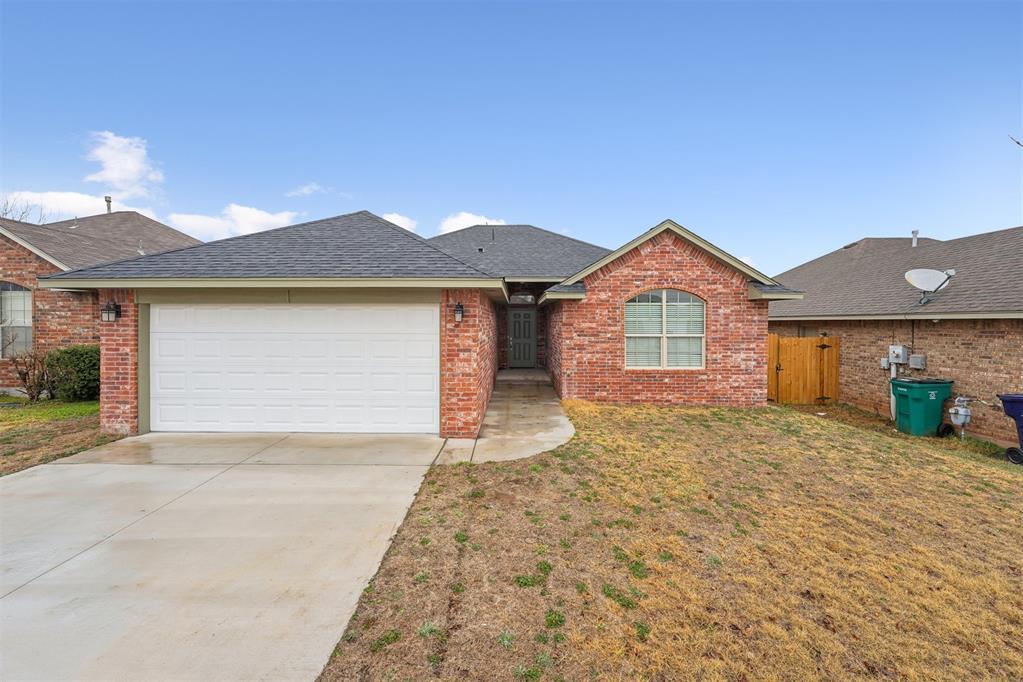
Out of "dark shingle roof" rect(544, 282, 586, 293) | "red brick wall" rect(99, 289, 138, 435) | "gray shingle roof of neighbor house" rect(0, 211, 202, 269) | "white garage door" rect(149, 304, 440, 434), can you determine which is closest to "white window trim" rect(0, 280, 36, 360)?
"gray shingle roof of neighbor house" rect(0, 211, 202, 269)

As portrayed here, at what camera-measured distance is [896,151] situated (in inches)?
624

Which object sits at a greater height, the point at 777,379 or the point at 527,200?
the point at 527,200

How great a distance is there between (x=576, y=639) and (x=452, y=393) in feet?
16.2

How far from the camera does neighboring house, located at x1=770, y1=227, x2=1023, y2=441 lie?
8.13 meters

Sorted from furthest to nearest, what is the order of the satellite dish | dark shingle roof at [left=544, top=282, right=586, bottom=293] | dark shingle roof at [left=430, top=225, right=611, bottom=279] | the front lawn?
dark shingle roof at [left=430, top=225, right=611, bottom=279]
dark shingle roof at [left=544, top=282, right=586, bottom=293]
the satellite dish
the front lawn

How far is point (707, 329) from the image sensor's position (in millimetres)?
10344

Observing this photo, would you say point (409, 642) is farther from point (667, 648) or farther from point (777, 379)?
point (777, 379)

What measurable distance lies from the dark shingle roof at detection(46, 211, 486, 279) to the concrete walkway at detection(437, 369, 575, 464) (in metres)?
2.82

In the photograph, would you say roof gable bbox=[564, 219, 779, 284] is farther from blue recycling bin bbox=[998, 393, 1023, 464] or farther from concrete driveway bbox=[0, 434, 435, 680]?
concrete driveway bbox=[0, 434, 435, 680]

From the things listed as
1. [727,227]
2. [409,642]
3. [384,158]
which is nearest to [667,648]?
[409,642]

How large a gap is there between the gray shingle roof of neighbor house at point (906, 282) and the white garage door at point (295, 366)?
1118 centimetres

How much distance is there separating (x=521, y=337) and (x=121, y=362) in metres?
11.6

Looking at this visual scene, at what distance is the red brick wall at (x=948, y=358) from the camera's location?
315 inches

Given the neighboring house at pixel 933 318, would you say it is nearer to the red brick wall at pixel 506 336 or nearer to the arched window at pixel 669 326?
the arched window at pixel 669 326
